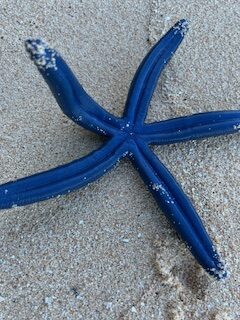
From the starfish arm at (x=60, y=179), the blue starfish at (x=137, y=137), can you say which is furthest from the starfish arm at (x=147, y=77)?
the starfish arm at (x=60, y=179)

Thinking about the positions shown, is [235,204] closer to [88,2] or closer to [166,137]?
[166,137]

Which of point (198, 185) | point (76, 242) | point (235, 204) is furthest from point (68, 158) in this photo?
point (235, 204)

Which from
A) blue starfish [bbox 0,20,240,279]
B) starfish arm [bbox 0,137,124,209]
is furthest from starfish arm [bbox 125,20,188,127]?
starfish arm [bbox 0,137,124,209]

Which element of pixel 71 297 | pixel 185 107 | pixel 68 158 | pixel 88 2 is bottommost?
pixel 71 297

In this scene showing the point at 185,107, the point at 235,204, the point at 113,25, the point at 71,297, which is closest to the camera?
the point at 71,297

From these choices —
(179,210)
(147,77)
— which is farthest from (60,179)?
(147,77)

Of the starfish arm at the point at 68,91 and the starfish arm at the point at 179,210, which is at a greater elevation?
the starfish arm at the point at 68,91

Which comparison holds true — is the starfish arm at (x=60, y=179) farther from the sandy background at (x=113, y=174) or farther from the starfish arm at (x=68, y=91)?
the sandy background at (x=113, y=174)
